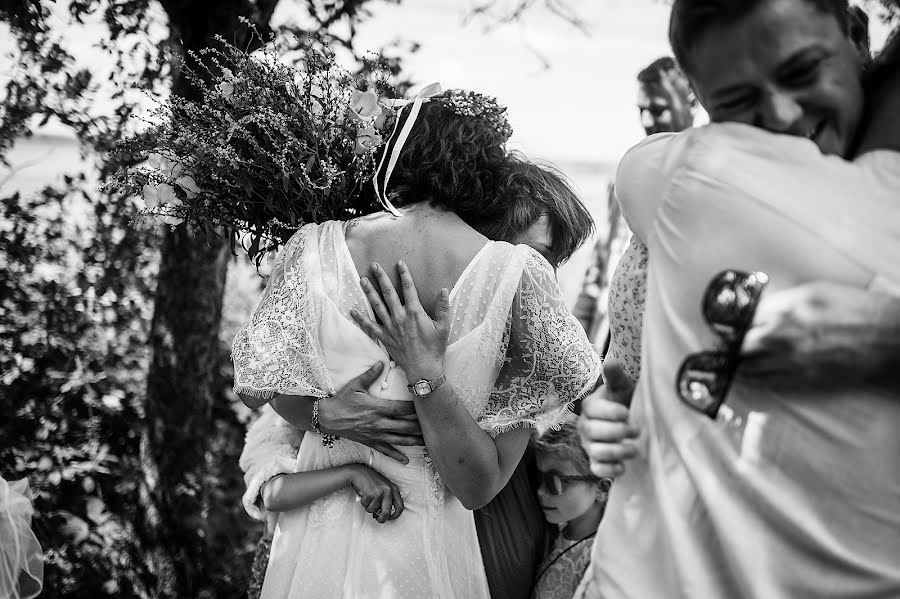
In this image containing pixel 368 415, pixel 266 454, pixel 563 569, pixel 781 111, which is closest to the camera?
pixel 781 111

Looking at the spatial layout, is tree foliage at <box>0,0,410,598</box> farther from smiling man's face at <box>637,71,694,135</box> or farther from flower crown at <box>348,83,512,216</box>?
flower crown at <box>348,83,512,216</box>

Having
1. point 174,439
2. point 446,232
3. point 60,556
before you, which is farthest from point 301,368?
point 60,556

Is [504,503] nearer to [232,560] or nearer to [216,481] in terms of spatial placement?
[232,560]

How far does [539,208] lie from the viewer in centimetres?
251

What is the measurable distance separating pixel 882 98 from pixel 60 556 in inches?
151

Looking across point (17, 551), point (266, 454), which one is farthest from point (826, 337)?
point (17, 551)

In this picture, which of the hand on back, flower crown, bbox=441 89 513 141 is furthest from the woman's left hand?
flower crown, bbox=441 89 513 141

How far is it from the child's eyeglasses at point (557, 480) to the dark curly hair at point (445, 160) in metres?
0.91

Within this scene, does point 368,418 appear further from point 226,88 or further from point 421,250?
point 226,88

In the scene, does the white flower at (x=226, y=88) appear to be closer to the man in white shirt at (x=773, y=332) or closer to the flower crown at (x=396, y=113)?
the flower crown at (x=396, y=113)

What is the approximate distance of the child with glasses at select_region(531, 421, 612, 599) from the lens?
7.64ft

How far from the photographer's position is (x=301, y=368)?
2.03 m

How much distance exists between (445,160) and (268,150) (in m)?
0.52

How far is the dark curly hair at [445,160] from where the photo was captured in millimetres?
2096
